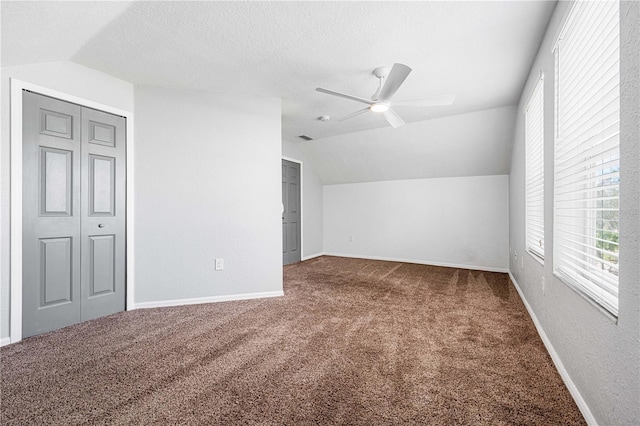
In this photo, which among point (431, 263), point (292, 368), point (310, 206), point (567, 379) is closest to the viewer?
point (567, 379)

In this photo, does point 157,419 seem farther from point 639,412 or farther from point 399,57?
point 399,57

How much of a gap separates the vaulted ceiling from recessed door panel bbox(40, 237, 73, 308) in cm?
142

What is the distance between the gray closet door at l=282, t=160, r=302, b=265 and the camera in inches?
211

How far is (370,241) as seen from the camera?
6.10 meters

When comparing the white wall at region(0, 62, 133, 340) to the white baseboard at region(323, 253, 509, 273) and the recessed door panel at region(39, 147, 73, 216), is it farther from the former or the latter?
the white baseboard at region(323, 253, 509, 273)

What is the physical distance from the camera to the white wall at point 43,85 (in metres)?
2.14

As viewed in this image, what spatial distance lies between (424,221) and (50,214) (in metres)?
5.30

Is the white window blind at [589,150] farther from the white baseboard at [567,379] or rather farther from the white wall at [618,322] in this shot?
the white baseboard at [567,379]

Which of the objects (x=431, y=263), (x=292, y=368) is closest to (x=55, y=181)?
(x=292, y=368)

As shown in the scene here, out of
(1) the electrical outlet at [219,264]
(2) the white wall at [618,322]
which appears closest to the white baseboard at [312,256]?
(1) the electrical outlet at [219,264]

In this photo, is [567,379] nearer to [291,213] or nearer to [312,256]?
[291,213]

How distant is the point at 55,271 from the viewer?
7.98 feet

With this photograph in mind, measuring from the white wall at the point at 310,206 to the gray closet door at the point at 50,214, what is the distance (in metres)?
3.40

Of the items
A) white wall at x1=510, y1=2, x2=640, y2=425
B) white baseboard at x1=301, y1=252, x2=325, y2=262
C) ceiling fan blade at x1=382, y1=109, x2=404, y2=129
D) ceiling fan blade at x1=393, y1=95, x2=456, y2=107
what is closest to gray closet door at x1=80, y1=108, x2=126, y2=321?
ceiling fan blade at x1=382, y1=109, x2=404, y2=129
